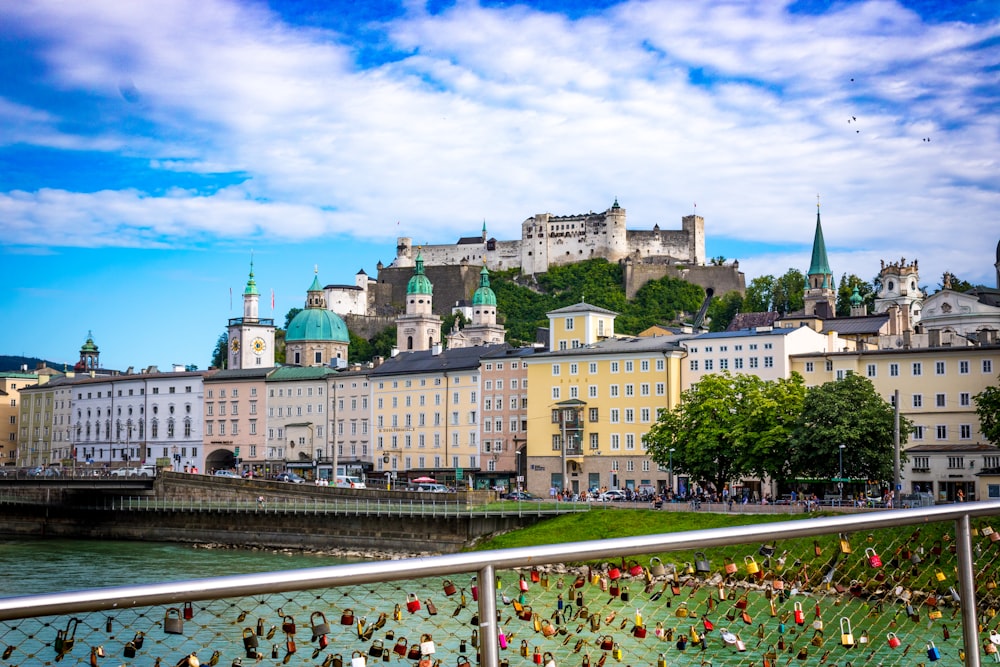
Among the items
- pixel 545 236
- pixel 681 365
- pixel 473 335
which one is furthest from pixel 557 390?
pixel 545 236

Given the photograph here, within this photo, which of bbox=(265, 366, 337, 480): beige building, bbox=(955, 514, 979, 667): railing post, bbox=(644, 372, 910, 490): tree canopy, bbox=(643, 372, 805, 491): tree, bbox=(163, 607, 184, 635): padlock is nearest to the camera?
bbox=(163, 607, 184, 635): padlock

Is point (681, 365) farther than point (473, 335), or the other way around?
point (473, 335)

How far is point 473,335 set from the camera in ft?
401

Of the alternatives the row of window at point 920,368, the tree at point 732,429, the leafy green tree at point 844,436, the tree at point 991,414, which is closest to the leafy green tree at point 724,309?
the row of window at point 920,368

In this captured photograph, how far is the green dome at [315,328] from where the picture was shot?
4343 inches

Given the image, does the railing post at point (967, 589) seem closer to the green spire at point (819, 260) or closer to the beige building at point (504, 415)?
the beige building at point (504, 415)

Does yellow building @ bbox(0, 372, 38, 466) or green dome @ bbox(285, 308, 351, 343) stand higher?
green dome @ bbox(285, 308, 351, 343)

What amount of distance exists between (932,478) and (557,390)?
22689 millimetres

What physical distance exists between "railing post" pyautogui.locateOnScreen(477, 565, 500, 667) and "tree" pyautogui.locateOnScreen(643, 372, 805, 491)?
47247mm

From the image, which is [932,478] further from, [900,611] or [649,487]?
[900,611]

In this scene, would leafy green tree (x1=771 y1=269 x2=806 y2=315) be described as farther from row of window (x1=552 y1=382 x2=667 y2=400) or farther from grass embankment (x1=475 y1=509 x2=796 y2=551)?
grass embankment (x1=475 y1=509 x2=796 y2=551)

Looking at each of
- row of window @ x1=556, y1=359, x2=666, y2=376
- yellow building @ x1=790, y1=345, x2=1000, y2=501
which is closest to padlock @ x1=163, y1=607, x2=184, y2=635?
yellow building @ x1=790, y1=345, x2=1000, y2=501

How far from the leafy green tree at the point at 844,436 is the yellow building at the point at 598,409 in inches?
633

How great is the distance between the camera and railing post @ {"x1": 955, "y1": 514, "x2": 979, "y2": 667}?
5.07 metres
